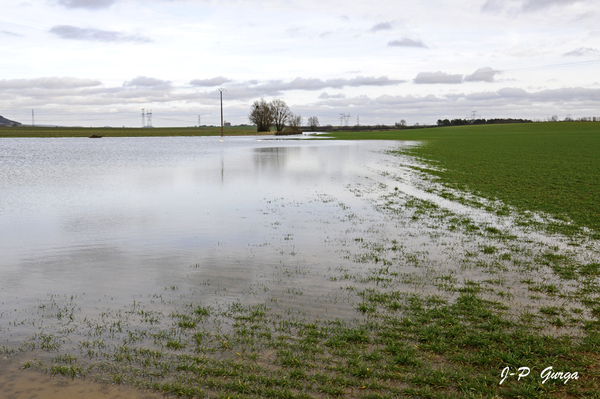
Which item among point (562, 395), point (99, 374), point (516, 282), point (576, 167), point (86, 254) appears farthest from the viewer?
point (576, 167)

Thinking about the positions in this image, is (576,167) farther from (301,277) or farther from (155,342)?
(155,342)

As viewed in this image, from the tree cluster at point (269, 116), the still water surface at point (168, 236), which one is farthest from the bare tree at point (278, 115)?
the still water surface at point (168, 236)

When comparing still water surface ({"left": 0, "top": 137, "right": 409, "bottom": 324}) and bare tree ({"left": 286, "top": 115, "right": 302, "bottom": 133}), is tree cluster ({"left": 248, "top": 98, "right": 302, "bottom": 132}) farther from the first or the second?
still water surface ({"left": 0, "top": 137, "right": 409, "bottom": 324})

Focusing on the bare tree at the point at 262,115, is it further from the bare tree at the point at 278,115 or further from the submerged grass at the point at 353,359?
the submerged grass at the point at 353,359

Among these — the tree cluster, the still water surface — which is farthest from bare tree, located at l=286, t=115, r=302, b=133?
the still water surface

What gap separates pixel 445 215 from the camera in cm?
1697

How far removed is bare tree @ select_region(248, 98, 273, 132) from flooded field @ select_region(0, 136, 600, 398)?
147 meters

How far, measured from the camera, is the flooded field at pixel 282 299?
19.0 feet

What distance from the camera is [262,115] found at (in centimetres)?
16075

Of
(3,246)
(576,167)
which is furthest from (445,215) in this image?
(576,167)

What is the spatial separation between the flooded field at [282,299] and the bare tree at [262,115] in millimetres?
147102

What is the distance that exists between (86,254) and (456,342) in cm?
998

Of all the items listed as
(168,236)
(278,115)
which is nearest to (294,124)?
(278,115)

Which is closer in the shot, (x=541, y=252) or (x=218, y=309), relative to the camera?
(x=218, y=309)
